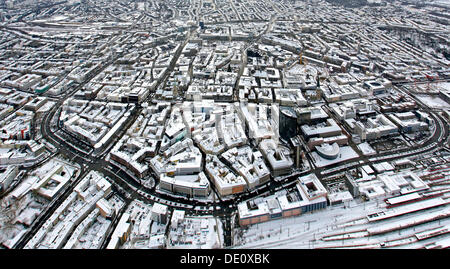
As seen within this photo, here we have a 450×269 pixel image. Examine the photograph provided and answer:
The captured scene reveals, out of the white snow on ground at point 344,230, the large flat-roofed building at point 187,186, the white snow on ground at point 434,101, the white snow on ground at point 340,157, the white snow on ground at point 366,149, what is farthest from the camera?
the white snow on ground at point 434,101

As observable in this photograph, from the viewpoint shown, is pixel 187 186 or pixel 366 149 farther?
pixel 366 149

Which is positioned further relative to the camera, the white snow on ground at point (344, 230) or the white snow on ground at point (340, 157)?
the white snow on ground at point (340, 157)

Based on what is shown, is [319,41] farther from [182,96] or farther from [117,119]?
[117,119]

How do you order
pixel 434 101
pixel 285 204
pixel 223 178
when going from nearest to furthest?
pixel 285 204, pixel 223 178, pixel 434 101

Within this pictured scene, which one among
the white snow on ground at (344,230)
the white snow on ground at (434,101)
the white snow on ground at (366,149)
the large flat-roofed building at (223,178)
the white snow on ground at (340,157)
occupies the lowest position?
the white snow on ground at (344,230)

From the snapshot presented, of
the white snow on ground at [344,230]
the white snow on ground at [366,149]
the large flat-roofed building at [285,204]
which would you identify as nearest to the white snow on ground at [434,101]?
the white snow on ground at [366,149]

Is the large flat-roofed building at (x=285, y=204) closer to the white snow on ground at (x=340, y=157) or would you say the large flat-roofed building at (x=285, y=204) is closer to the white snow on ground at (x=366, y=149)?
the white snow on ground at (x=340, y=157)

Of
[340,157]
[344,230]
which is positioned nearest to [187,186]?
[344,230]

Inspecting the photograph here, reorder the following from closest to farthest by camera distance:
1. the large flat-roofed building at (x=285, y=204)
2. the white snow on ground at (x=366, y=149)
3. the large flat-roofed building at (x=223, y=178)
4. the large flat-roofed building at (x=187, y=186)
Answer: the large flat-roofed building at (x=285, y=204) < the large flat-roofed building at (x=187, y=186) < the large flat-roofed building at (x=223, y=178) < the white snow on ground at (x=366, y=149)

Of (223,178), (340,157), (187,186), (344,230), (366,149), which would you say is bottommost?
(344,230)

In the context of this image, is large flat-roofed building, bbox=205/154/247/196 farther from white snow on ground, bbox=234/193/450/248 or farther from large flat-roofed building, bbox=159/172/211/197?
white snow on ground, bbox=234/193/450/248

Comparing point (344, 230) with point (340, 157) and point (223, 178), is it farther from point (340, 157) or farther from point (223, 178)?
point (223, 178)

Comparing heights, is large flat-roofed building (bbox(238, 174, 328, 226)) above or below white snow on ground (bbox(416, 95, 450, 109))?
below

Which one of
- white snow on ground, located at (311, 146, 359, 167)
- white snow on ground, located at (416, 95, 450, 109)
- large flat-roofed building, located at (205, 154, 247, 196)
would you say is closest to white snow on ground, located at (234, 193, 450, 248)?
large flat-roofed building, located at (205, 154, 247, 196)
